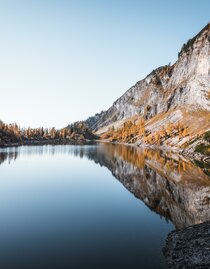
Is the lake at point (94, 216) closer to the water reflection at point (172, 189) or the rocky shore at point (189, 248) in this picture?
the water reflection at point (172, 189)

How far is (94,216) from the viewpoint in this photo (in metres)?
44.5

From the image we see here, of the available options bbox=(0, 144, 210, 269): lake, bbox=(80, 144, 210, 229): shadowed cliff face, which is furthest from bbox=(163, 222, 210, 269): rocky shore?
bbox=(80, 144, 210, 229): shadowed cliff face

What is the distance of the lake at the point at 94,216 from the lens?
1142 inches

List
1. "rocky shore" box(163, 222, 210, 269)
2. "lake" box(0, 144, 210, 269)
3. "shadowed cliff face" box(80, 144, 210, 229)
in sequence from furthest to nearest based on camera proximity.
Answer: "shadowed cliff face" box(80, 144, 210, 229) → "lake" box(0, 144, 210, 269) → "rocky shore" box(163, 222, 210, 269)

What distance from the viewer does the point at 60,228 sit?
3778 cm

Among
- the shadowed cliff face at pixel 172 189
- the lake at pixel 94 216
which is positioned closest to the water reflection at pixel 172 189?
the shadowed cliff face at pixel 172 189

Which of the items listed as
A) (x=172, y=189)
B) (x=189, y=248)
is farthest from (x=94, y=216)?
(x=172, y=189)

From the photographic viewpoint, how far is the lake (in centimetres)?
2902

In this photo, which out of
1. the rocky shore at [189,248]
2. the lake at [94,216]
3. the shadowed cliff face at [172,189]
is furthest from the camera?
the shadowed cliff face at [172,189]

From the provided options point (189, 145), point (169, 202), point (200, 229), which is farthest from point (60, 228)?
point (189, 145)

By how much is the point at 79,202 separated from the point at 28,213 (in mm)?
11398

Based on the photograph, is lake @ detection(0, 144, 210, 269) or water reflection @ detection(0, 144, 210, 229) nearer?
lake @ detection(0, 144, 210, 269)

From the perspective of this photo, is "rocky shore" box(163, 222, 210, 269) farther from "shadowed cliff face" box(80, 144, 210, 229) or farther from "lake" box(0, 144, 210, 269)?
"shadowed cliff face" box(80, 144, 210, 229)

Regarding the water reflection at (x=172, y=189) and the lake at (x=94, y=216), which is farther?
the water reflection at (x=172, y=189)
